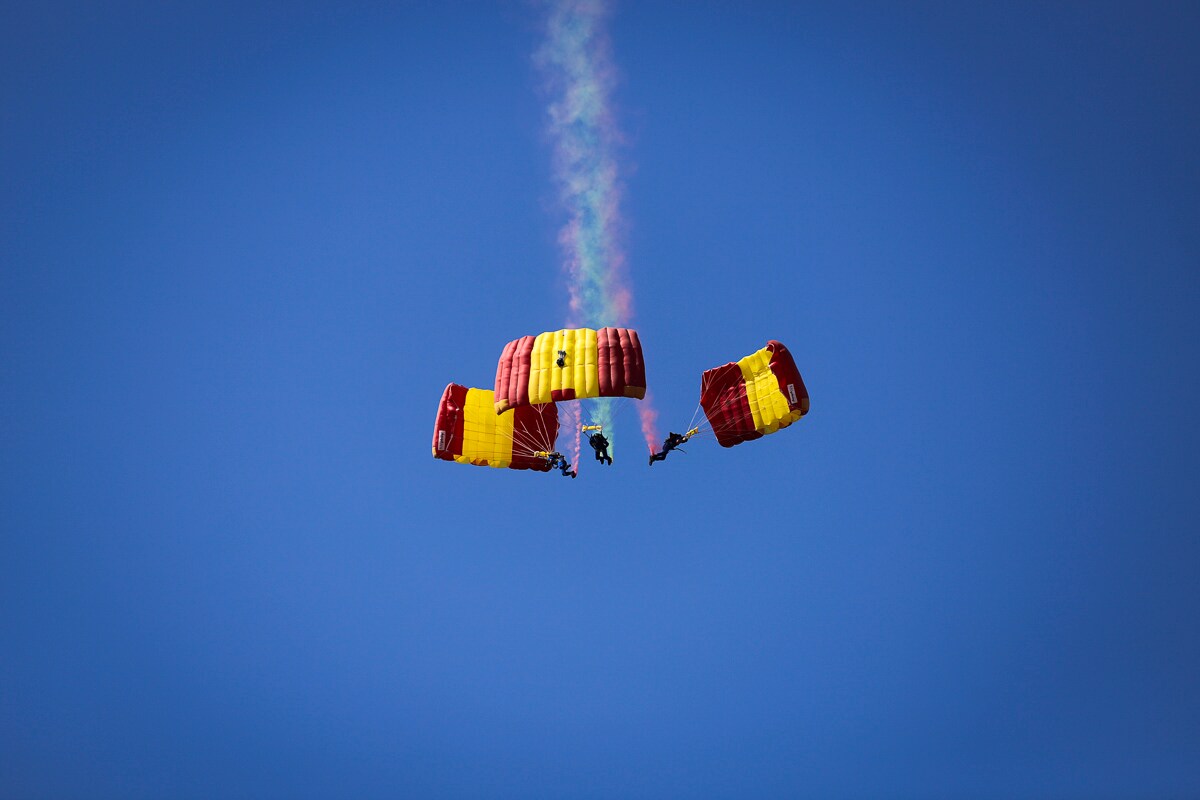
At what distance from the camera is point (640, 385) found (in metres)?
28.2

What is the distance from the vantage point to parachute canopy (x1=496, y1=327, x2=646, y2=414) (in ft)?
92.3

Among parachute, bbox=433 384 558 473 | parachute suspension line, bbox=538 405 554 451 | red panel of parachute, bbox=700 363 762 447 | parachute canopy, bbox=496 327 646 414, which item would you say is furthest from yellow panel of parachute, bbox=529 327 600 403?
red panel of parachute, bbox=700 363 762 447

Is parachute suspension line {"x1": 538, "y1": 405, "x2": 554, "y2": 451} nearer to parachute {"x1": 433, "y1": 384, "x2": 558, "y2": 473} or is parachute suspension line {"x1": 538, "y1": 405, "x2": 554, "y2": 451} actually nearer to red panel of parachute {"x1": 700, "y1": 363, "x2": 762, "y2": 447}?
parachute {"x1": 433, "y1": 384, "x2": 558, "y2": 473}

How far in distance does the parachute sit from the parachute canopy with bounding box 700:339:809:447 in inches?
178

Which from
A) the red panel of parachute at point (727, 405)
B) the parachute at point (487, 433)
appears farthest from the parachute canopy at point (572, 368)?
the red panel of parachute at point (727, 405)

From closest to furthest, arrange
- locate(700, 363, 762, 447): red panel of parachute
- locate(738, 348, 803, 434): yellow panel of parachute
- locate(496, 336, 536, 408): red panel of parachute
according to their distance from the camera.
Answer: locate(496, 336, 536, 408): red panel of parachute
locate(738, 348, 803, 434): yellow panel of parachute
locate(700, 363, 762, 447): red panel of parachute

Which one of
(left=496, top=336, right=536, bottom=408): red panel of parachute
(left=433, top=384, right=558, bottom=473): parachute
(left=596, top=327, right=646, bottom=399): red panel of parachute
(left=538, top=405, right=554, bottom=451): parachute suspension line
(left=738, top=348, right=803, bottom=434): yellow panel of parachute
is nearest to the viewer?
(left=596, top=327, right=646, bottom=399): red panel of parachute

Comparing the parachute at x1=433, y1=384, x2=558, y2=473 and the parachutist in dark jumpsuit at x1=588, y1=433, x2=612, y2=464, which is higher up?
the parachute at x1=433, y1=384, x2=558, y2=473

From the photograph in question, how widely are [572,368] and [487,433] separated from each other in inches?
165

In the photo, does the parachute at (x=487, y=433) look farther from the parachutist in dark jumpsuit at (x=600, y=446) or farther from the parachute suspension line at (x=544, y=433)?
the parachutist in dark jumpsuit at (x=600, y=446)

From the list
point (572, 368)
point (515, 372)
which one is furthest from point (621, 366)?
point (515, 372)

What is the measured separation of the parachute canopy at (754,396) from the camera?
2973 centimetres

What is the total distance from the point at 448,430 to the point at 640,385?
234 inches

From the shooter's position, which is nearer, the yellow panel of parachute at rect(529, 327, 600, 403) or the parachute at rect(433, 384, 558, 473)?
the yellow panel of parachute at rect(529, 327, 600, 403)
